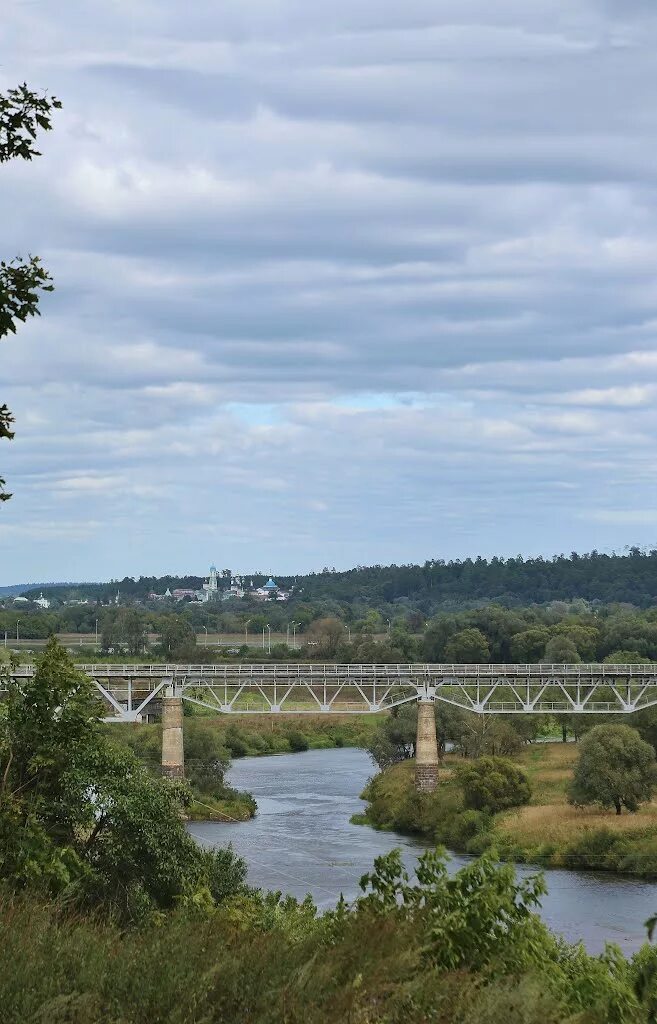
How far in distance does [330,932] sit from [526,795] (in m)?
59.3

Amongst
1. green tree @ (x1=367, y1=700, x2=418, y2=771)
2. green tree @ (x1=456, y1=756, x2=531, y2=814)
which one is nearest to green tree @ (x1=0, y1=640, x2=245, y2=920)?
green tree @ (x1=456, y1=756, x2=531, y2=814)

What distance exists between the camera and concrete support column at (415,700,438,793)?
273 feet

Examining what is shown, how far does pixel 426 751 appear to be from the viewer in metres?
86.4

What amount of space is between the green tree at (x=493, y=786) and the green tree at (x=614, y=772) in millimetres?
3414

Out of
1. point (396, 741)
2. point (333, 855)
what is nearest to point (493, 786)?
point (333, 855)

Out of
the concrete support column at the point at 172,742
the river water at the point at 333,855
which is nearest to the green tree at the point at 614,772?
the river water at the point at 333,855

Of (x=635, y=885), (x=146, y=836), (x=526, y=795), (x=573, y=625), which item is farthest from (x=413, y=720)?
(x=146, y=836)

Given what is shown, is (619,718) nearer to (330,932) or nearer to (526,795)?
(526,795)

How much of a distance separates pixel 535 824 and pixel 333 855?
11.3 meters

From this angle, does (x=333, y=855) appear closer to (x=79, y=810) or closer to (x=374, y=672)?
(x=374, y=672)

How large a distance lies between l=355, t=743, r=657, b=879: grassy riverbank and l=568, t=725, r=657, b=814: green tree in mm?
695

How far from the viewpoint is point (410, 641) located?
6565 inches

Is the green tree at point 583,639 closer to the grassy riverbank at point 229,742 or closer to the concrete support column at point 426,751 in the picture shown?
the grassy riverbank at point 229,742

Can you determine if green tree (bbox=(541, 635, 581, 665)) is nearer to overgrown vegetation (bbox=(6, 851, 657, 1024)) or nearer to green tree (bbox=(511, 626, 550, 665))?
green tree (bbox=(511, 626, 550, 665))
